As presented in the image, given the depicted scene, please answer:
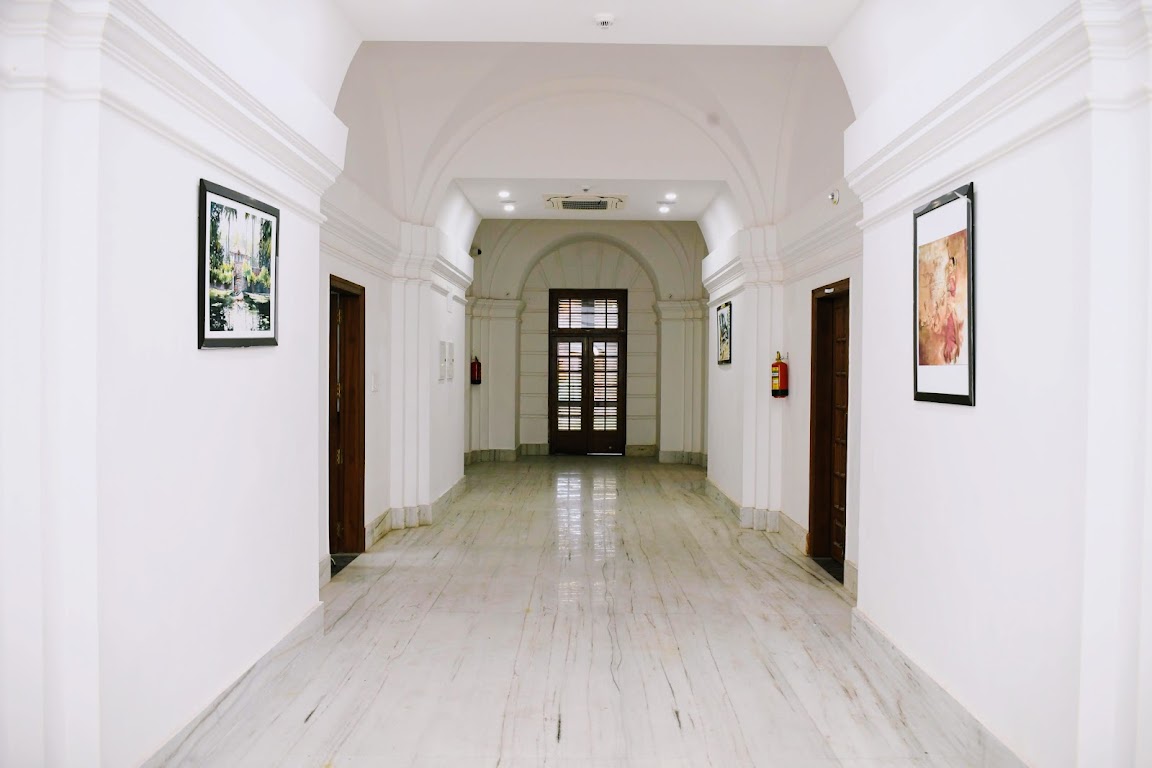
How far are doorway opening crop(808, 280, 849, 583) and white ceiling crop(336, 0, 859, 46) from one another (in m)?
2.79

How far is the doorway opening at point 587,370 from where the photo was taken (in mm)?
15773

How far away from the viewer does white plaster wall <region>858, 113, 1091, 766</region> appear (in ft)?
9.18

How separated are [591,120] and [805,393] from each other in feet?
10.8

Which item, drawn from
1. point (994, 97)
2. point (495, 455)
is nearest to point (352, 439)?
point (994, 97)

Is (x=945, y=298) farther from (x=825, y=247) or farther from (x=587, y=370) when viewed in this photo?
(x=587, y=370)

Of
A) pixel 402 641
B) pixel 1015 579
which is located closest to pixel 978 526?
pixel 1015 579

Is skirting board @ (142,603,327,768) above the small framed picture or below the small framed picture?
below

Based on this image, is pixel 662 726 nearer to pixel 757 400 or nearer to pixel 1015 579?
pixel 1015 579

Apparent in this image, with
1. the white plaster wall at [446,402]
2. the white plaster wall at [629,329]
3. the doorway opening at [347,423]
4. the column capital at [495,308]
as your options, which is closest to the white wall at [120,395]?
the doorway opening at [347,423]

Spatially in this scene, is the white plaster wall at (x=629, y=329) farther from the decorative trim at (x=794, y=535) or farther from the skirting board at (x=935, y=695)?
the skirting board at (x=935, y=695)

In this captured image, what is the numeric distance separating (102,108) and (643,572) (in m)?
5.12

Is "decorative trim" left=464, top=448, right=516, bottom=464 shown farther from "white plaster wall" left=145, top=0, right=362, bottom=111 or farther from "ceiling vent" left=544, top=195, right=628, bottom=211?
"white plaster wall" left=145, top=0, right=362, bottom=111

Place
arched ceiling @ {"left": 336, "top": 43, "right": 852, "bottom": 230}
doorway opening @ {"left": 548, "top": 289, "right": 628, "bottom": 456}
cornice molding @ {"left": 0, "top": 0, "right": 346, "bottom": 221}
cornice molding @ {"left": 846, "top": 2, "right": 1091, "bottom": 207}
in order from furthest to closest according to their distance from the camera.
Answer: doorway opening @ {"left": 548, "top": 289, "right": 628, "bottom": 456} < arched ceiling @ {"left": 336, "top": 43, "right": 852, "bottom": 230} < cornice molding @ {"left": 846, "top": 2, "right": 1091, "bottom": 207} < cornice molding @ {"left": 0, "top": 0, "right": 346, "bottom": 221}

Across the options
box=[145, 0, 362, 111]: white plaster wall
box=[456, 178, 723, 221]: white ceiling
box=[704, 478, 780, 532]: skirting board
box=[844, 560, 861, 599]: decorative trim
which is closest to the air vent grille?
box=[456, 178, 723, 221]: white ceiling
